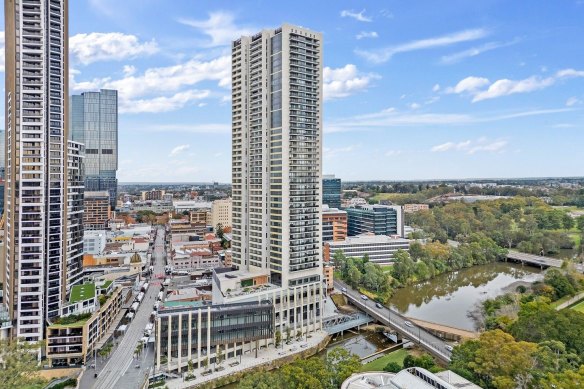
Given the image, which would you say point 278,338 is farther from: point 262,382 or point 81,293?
point 81,293

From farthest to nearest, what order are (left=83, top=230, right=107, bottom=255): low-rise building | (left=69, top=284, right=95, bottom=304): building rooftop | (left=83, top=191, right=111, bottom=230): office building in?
(left=83, top=191, right=111, bottom=230): office building < (left=83, top=230, right=107, bottom=255): low-rise building < (left=69, top=284, right=95, bottom=304): building rooftop

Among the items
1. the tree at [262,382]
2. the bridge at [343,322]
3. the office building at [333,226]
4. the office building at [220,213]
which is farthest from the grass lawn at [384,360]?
the office building at [220,213]

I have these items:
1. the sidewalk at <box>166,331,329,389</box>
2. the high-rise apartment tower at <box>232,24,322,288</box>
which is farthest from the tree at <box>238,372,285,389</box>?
the high-rise apartment tower at <box>232,24,322,288</box>

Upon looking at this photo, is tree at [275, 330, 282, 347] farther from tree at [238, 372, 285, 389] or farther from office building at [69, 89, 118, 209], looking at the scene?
office building at [69, 89, 118, 209]

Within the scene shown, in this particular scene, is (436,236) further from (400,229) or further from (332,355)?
(332,355)

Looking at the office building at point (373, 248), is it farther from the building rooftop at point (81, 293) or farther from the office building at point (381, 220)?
the building rooftop at point (81, 293)

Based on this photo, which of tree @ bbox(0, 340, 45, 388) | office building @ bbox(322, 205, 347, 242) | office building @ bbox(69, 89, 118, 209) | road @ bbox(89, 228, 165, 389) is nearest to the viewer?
tree @ bbox(0, 340, 45, 388)
